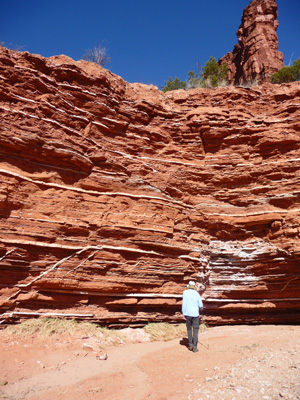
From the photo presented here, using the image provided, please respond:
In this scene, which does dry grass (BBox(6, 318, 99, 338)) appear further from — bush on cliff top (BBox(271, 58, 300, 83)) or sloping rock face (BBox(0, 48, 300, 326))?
bush on cliff top (BBox(271, 58, 300, 83))

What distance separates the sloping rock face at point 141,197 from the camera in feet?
20.0

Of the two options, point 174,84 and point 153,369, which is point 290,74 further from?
point 153,369

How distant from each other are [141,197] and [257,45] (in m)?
16.8

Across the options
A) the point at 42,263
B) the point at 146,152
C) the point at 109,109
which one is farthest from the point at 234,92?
the point at 42,263

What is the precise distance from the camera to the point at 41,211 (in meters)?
6.21

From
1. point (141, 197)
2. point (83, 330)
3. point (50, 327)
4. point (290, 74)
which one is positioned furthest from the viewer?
point (290, 74)

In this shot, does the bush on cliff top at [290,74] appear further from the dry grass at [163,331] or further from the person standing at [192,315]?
the dry grass at [163,331]

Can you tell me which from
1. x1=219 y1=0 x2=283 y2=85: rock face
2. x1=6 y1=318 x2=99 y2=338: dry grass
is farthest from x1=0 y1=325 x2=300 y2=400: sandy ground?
x1=219 y1=0 x2=283 y2=85: rock face

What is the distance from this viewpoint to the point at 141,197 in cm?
751

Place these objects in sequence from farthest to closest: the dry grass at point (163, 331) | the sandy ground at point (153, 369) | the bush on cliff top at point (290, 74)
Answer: the bush on cliff top at point (290, 74) → the dry grass at point (163, 331) → the sandy ground at point (153, 369)

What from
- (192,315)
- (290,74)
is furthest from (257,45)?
(192,315)

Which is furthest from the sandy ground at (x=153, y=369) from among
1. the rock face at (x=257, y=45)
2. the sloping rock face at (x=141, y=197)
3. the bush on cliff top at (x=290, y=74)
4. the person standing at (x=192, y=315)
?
the rock face at (x=257, y=45)

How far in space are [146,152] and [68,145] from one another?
2439 mm

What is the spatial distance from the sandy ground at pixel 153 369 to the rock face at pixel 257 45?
15392mm
